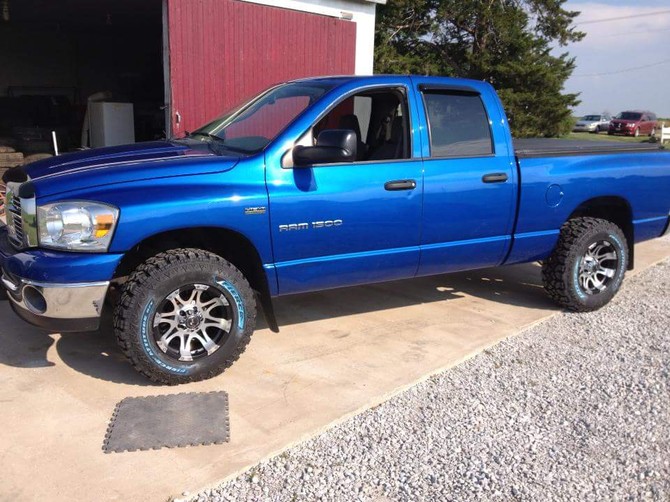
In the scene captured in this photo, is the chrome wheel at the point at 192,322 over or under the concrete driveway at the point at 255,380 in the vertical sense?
over

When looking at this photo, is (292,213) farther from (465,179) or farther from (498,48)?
(498,48)

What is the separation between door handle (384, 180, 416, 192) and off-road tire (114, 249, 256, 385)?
1171mm

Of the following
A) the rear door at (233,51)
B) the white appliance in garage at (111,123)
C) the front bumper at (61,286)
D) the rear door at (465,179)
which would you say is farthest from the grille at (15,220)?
the white appliance in garage at (111,123)

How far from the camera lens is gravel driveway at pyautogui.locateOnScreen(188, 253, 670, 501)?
9.19ft

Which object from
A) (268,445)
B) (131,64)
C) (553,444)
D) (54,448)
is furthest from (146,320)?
(131,64)

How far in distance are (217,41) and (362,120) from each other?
442 cm

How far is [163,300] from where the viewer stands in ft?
11.6

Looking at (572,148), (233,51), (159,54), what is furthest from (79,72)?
(572,148)

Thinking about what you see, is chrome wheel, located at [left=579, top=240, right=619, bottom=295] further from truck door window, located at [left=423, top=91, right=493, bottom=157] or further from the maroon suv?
the maroon suv

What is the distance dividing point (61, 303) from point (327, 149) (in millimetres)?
1771

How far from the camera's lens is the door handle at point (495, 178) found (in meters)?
4.56

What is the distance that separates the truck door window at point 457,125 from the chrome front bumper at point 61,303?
8.19 feet

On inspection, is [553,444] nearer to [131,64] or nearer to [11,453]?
[11,453]

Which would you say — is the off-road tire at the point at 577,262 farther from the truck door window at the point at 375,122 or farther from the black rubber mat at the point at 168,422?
the black rubber mat at the point at 168,422
